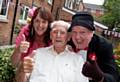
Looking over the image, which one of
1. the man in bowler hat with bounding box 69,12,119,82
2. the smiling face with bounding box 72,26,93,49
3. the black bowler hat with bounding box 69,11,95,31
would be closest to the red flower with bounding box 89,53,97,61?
the man in bowler hat with bounding box 69,12,119,82

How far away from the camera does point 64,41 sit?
398 cm

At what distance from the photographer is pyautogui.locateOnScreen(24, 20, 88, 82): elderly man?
3918mm

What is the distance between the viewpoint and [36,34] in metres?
4.40

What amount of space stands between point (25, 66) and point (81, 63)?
0.54 meters

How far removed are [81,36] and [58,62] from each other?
15.1 inches

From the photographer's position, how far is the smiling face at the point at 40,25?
4.28m

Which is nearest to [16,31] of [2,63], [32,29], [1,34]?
[1,34]

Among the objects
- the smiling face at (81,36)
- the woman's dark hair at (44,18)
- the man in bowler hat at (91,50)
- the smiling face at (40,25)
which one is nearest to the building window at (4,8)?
the woman's dark hair at (44,18)

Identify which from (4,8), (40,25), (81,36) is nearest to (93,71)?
(81,36)

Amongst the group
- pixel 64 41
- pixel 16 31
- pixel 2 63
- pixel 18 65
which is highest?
pixel 64 41

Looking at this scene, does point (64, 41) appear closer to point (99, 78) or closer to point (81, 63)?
point (81, 63)

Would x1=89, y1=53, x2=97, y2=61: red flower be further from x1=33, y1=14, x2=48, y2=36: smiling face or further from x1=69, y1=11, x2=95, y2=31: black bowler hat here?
x1=33, y1=14, x2=48, y2=36: smiling face

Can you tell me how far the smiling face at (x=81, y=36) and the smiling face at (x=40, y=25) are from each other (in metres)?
0.52

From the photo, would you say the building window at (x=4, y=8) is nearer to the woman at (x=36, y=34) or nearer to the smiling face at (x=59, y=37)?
the woman at (x=36, y=34)
